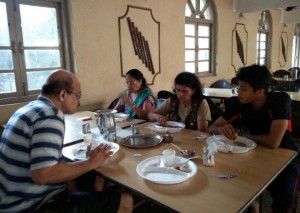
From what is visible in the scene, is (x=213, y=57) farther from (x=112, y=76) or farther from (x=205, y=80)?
(x=112, y=76)

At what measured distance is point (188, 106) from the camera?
2184 mm

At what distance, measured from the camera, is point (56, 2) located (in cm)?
298

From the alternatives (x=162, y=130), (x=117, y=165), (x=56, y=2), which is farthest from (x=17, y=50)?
(x=117, y=165)

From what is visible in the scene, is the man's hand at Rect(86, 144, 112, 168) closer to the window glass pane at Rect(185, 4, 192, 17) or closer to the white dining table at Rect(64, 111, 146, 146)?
the white dining table at Rect(64, 111, 146, 146)

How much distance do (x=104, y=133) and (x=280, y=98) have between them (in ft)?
3.97

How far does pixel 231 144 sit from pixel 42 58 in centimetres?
241

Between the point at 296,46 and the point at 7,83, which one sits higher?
the point at 296,46

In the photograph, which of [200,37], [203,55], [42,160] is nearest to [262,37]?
[203,55]

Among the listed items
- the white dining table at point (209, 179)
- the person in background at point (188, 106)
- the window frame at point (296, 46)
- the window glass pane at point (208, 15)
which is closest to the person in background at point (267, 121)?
the white dining table at point (209, 179)

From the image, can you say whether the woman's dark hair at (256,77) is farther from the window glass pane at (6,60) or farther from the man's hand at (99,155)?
the window glass pane at (6,60)

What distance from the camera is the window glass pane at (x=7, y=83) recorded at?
106 inches

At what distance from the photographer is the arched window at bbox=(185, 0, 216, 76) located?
4.87 metres

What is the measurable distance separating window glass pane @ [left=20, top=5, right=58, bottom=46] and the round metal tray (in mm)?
1872

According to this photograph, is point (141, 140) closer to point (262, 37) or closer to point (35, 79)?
point (35, 79)
